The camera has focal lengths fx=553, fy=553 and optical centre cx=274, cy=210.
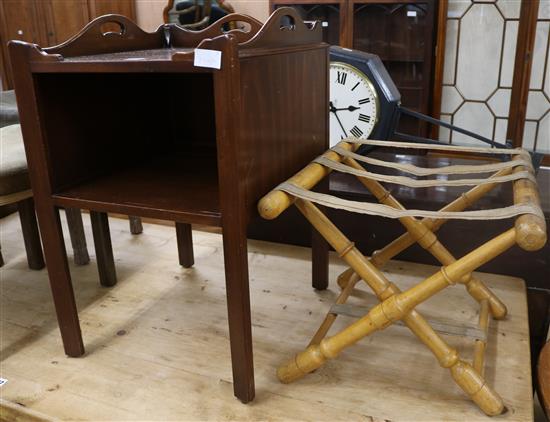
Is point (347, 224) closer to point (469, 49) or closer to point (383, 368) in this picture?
point (383, 368)

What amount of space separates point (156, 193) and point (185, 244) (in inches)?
21.9

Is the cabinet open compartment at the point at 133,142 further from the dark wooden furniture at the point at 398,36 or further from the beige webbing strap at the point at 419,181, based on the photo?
the dark wooden furniture at the point at 398,36

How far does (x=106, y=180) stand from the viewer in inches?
48.9

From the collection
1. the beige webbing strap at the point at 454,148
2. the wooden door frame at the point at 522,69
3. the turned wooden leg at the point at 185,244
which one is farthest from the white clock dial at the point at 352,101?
the wooden door frame at the point at 522,69

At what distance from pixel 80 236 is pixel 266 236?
23.2 inches

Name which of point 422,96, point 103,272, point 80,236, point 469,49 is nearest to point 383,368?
point 103,272

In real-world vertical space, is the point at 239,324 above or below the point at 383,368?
above

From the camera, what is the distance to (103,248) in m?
1.54

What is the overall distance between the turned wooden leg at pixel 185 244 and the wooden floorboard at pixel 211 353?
0.09 feet

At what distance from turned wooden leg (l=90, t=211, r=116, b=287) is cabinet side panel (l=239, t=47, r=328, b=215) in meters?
0.60

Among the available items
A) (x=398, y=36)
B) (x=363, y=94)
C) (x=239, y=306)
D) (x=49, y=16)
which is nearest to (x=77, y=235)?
(x=239, y=306)

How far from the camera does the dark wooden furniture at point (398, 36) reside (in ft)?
9.20

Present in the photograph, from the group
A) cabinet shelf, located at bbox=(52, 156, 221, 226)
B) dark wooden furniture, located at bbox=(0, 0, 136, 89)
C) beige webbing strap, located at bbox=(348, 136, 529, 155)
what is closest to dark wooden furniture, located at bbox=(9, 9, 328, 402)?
cabinet shelf, located at bbox=(52, 156, 221, 226)

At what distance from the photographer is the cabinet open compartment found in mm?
1088
